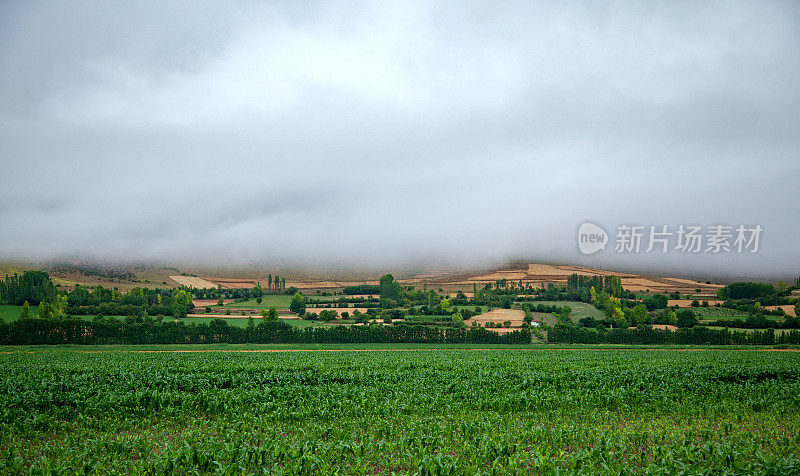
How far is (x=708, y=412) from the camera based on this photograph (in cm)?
1889

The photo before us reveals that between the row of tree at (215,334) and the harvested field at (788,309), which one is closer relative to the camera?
the row of tree at (215,334)

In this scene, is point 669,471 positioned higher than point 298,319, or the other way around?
point 669,471

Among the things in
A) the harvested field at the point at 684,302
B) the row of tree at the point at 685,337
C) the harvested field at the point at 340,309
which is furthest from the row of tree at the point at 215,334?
the harvested field at the point at 684,302

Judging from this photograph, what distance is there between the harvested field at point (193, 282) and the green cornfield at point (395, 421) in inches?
5654

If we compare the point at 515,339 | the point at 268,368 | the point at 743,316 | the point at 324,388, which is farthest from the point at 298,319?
the point at 743,316

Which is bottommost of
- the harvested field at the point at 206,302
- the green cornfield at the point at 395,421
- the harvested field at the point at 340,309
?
the harvested field at the point at 206,302

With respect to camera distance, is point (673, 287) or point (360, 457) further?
point (673, 287)

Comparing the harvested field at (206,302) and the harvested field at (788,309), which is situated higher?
the harvested field at (788,309)

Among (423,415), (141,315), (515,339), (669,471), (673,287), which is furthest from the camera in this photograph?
(673,287)

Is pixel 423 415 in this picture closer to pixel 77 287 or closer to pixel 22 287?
pixel 22 287

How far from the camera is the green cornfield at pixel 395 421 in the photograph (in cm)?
1167

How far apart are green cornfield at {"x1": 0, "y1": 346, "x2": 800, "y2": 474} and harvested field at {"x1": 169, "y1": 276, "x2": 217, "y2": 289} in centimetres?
14361

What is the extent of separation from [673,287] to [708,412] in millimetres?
139488

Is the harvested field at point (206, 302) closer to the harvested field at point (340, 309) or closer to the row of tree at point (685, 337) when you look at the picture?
the harvested field at point (340, 309)
